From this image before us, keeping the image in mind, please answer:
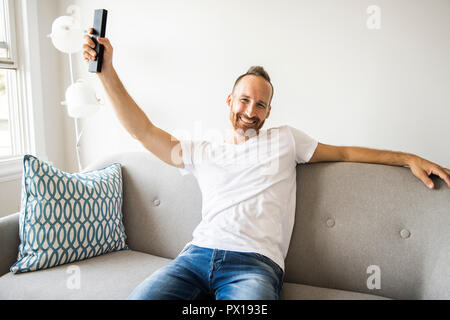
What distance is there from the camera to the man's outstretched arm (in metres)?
1.40

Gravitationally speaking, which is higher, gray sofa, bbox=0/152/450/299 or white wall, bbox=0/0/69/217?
white wall, bbox=0/0/69/217

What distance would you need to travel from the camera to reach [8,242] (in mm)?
1494

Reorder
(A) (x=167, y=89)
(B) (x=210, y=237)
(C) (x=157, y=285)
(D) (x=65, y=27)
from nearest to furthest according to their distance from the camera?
1. (C) (x=157, y=285)
2. (B) (x=210, y=237)
3. (D) (x=65, y=27)
4. (A) (x=167, y=89)

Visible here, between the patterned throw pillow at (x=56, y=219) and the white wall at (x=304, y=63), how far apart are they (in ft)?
3.22

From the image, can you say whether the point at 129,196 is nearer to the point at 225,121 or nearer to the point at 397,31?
the point at 225,121

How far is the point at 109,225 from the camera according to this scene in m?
1.65

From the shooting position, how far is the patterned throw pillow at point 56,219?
1458mm

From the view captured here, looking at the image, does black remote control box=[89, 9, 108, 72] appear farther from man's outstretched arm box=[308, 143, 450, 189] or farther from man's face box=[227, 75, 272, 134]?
man's outstretched arm box=[308, 143, 450, 189]

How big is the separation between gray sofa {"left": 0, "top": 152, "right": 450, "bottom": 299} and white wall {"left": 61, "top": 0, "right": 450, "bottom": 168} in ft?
1.62

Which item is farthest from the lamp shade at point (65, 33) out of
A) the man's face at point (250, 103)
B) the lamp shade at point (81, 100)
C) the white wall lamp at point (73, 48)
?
the man's face at point (250, 103)

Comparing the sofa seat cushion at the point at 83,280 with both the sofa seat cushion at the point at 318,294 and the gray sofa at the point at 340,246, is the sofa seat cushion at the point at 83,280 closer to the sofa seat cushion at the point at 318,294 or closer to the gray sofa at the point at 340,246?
the gray sofa at the point at 340,246

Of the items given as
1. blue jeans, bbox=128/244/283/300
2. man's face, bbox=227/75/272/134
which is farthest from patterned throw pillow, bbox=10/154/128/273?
man's face, bbox=227/75/272/134

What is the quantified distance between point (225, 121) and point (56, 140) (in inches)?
58.8

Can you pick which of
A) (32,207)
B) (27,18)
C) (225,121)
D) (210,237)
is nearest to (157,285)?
(210,237)
